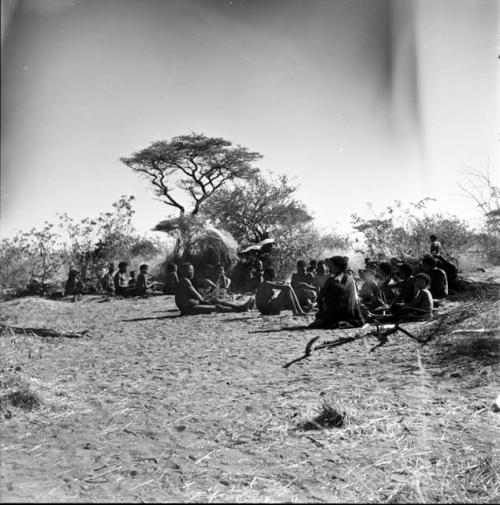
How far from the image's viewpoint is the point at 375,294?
7.80 m

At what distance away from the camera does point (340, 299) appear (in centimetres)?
606

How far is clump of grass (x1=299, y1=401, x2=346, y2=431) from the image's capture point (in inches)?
113

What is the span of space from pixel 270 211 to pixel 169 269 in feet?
13.0

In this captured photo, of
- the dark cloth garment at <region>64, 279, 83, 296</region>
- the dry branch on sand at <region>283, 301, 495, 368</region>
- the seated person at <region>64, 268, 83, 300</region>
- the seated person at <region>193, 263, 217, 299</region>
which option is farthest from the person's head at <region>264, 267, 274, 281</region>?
the dark cloth garment at <region>64, 279, 83, 296</region>

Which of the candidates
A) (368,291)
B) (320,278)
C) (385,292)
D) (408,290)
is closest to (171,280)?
(320,278)

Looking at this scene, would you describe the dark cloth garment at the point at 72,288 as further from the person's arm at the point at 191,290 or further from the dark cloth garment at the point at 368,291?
the dark cloth garment at the point at 368,291

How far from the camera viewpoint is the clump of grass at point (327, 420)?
288 cm

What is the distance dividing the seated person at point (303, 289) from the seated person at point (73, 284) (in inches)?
309

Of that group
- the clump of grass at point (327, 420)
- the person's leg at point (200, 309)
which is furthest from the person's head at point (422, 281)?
the person's leg at point (200, 309)

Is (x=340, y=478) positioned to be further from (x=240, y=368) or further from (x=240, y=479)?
(x=240, y=368)

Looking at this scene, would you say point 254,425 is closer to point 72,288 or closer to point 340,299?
point 340,299

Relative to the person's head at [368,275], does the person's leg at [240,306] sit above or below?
below

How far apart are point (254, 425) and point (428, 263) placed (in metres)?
5.42

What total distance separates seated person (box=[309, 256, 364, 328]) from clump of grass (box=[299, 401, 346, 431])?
3175 mm
